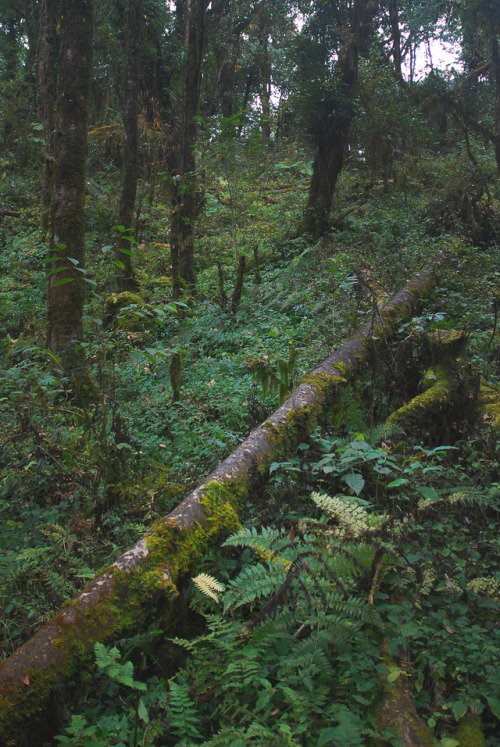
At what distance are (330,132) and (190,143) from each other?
4287 mm

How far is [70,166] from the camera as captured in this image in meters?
6.06

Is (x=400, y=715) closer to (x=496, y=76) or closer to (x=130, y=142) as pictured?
(x=130, y=142)

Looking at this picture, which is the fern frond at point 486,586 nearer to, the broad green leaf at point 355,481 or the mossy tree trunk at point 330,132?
the broad green leaf at point 355,481

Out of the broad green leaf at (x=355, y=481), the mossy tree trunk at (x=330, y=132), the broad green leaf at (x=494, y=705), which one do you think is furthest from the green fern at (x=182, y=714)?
the mossy tree trunk at (x=330, y=132)

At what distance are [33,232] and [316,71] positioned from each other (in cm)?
987

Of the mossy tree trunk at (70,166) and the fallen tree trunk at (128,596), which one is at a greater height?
the mossy tree trunk at (70,166)

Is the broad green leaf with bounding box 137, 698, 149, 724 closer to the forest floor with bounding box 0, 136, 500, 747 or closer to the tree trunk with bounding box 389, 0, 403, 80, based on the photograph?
the forest floor with bounding box 0, 136, 500, 747

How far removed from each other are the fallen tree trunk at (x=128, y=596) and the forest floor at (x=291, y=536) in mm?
129

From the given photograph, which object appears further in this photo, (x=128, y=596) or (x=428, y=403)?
(x=428, y=403)

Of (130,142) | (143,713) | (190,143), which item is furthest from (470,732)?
(130,142)

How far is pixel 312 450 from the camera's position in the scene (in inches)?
135

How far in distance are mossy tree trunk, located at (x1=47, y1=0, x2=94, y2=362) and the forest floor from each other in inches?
26.3

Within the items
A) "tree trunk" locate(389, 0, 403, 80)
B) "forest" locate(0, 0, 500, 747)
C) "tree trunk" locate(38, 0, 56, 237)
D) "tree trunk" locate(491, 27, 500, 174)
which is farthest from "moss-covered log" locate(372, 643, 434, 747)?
"tree trunk" locate(389, 0, 403, 80)

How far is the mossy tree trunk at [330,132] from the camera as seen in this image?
37.8ft
